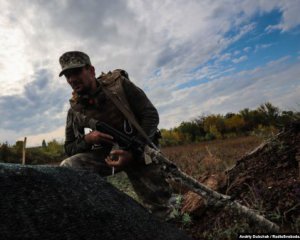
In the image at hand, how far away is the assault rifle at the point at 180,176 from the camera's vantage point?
3.32 metres

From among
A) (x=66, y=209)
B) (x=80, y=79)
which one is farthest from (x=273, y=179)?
(x=66, y=209)

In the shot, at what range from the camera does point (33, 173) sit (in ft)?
8.16

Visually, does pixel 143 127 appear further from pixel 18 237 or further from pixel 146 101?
pixel 18 237

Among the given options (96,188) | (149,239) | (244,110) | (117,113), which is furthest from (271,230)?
(244,110)

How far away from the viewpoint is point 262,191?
14.2 feet

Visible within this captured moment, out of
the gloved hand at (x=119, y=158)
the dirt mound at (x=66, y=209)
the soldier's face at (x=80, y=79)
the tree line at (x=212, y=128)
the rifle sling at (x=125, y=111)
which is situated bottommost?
the dirt mound at (x=66, y=209)

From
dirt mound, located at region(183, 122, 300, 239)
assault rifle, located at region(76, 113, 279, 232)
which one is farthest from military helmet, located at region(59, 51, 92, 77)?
dirt mound, located at region(183, 122, 300, 239)

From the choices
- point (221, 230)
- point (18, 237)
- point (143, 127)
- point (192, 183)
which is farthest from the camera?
point (143, 127)

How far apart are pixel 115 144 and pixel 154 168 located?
65cm

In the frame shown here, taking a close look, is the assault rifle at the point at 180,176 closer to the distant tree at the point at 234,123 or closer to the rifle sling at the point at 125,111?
the rifle sling at the point at 125,111

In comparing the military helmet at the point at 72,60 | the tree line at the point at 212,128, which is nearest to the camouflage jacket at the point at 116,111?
the military helmet at the point at 72,60

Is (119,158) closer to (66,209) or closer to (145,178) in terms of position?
(145,178)

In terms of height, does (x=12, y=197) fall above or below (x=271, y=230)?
above

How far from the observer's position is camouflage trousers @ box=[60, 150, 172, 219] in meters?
4.48
